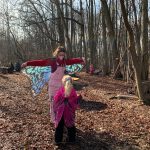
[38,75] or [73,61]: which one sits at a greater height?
[73,61]

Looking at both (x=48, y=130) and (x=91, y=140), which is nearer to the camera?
(x=91, y=140)

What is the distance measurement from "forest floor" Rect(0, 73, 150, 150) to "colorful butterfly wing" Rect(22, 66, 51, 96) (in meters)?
0.99

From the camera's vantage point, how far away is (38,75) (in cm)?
858

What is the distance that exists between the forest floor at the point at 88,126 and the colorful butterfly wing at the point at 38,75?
0.99 metres

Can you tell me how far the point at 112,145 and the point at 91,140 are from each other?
18.9 inches

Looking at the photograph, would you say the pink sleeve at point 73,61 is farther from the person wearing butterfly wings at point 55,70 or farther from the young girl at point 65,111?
the young girl at point 65,111

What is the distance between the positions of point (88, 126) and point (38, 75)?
1.72 metres

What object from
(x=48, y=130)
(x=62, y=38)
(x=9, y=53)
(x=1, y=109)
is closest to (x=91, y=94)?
(x=1, y=109)

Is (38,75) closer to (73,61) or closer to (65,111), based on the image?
(73,61)

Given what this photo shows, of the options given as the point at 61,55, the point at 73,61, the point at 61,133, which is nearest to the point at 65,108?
the point at 61,133

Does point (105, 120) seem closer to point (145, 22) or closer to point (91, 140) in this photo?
point (91, 140)

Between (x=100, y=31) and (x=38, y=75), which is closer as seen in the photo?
(x=38, y=75)

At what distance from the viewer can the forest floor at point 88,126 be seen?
710cm

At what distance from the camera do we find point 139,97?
1140 cm
